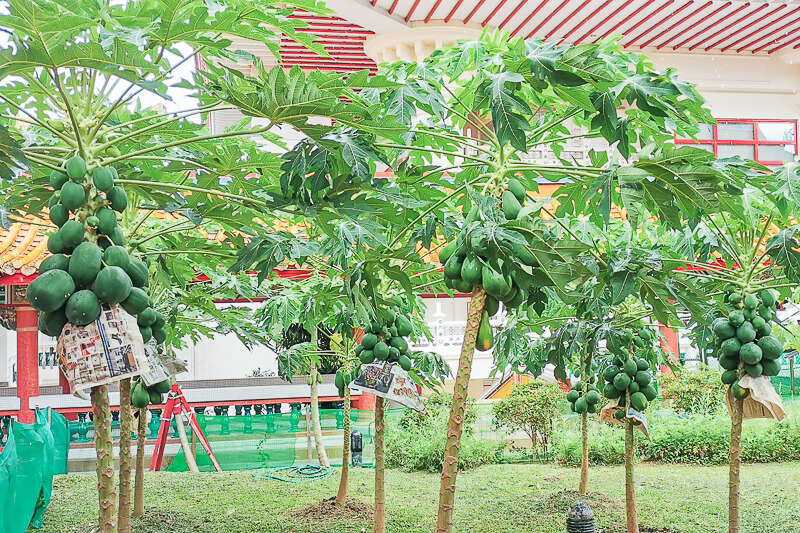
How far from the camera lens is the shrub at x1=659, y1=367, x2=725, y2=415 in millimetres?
10164

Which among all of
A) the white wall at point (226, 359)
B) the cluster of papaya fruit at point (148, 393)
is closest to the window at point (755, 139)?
the cluster of papaya fruit at point (148, 393)

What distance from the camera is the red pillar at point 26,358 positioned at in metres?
7.86

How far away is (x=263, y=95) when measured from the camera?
2023mm

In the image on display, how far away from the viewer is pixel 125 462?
13.4 feet

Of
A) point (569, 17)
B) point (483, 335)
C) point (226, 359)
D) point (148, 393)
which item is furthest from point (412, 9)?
point (226, 359)

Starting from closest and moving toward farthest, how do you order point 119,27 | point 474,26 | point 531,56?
point 119,27, point 531,56, point 474,26

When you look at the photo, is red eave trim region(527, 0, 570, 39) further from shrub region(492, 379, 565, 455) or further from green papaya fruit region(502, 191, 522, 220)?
green papaya fruit region(502, 191, 522, 220)

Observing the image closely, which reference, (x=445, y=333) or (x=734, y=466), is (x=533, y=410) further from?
(x=734, y=466)

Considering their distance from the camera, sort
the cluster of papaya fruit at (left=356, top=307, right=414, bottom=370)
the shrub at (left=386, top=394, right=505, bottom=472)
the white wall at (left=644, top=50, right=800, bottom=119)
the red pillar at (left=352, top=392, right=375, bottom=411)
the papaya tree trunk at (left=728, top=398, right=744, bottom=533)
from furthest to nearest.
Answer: the white wall at (left=644, top=50, right=800, bottom=119) → the red pillar at (left=352, top=392, right=375, bottom=411) → the shrub at (left=386, top=394, right=505, bottom=472) → the cluster of papaya fruit at (left=356, top=307, right=414, bottom=370) → the papaya tree trunk at (left=728, top=398, right=744, bottom=533)

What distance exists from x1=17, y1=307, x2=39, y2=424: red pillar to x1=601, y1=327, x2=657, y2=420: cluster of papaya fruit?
19.5 ft

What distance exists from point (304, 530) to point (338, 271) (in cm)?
228

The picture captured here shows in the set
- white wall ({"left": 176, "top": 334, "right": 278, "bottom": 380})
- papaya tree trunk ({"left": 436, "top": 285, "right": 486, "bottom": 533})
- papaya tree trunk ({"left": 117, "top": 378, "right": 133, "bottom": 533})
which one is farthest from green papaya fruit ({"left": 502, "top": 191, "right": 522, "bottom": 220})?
white wall ({"left": 176, "top": 334, "right": 278, "bottom": 380})

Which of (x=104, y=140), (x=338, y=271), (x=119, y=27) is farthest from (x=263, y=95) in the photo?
(x=338, y=271)

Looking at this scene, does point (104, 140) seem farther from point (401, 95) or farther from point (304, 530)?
point (304, 530)
